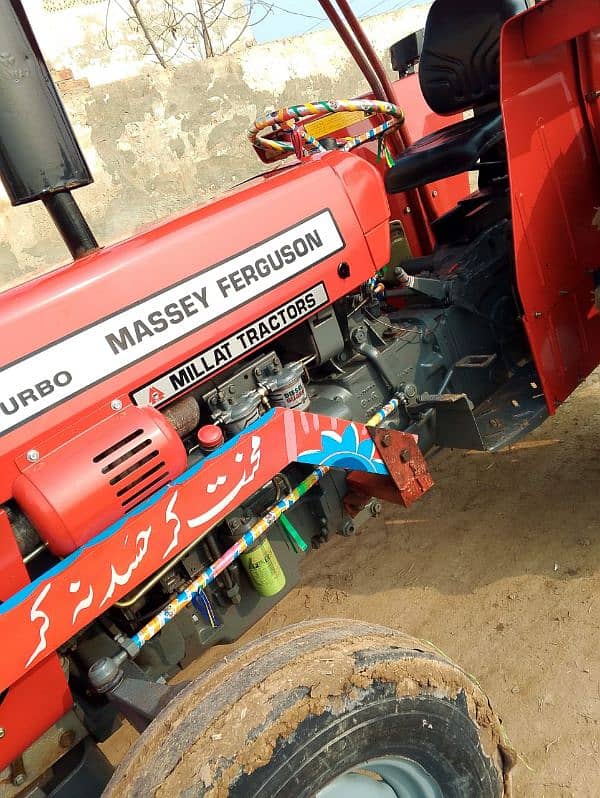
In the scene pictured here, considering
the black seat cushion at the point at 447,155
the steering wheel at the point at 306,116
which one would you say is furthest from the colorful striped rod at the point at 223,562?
the black seat cushion at the point at 447,155

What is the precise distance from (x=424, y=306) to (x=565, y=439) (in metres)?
0.90

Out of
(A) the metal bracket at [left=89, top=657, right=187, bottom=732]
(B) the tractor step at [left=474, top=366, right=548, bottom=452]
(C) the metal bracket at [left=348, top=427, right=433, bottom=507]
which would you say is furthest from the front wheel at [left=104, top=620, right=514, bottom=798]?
(B) the tractor step at [left=474, top=366, right=548, bottom=452]

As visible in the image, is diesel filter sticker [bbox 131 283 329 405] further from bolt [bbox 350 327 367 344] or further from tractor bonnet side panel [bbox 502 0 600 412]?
tractor bonnet side panel [bbox 502 0 600 412]

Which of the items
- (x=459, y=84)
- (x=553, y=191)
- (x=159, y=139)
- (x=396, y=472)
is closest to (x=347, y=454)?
(x=396, y=472)

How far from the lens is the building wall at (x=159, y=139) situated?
767cm

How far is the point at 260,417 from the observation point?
1.66 metres

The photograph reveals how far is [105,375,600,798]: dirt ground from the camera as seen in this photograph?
1727mm

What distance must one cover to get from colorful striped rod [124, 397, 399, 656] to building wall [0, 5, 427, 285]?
6.58 meters

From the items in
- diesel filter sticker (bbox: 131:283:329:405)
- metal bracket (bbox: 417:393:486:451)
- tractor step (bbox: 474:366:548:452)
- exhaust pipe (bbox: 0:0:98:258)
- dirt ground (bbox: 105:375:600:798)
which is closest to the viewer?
exhaust pipe (bbox: 0:0:98:258)

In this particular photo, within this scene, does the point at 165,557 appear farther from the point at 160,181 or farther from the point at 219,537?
the point at 160,181

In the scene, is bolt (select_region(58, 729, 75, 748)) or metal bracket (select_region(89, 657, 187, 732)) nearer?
metal bracket (select_region(89, 657, 187, 732))

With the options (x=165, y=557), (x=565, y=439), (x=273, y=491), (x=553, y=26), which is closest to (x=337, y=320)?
(x=273, y=491)

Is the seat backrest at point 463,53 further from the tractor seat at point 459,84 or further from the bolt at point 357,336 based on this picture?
the bolt at point 357,336

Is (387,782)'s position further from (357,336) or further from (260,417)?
(357,336)
